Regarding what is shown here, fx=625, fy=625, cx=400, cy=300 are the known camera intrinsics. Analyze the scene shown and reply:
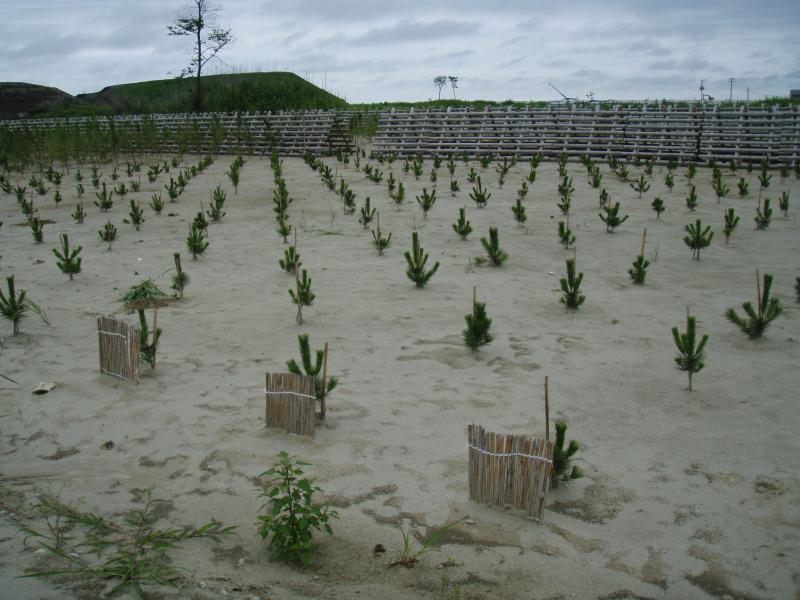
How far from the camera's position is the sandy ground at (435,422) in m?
2.86

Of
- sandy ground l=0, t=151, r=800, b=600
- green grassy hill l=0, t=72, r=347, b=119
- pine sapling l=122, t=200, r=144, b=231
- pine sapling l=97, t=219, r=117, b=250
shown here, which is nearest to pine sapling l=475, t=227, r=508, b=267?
sandy ground l=0, t=151, r=800, b=600

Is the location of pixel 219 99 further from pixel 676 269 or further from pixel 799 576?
pixel 799 576

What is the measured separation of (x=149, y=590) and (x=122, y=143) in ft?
75.5

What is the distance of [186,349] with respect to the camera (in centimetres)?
561

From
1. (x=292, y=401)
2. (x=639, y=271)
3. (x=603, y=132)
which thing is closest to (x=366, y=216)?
(x=639, y=271)

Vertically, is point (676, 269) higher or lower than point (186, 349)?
higher

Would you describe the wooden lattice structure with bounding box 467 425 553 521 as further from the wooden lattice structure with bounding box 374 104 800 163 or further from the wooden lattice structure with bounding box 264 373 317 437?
the wooden lattice structure with bounding box 374 104 800 163

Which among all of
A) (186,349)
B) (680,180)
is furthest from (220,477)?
(680,180)

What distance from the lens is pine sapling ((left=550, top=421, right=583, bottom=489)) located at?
3379mm

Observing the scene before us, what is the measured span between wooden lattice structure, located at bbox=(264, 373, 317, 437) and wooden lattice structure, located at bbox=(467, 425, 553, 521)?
3.82 feet

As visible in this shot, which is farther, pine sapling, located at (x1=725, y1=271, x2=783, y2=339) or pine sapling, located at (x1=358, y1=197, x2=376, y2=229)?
pine sapling, located at (x1=358, y1=197, x2=376, y2=229)

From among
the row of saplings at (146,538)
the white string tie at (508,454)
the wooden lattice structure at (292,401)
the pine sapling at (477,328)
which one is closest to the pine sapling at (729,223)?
the pine sapling at (477,328)

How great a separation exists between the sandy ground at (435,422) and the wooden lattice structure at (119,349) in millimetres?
119

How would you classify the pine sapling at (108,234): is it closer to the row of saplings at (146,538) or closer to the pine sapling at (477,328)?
the pine sapling at (477,328)
